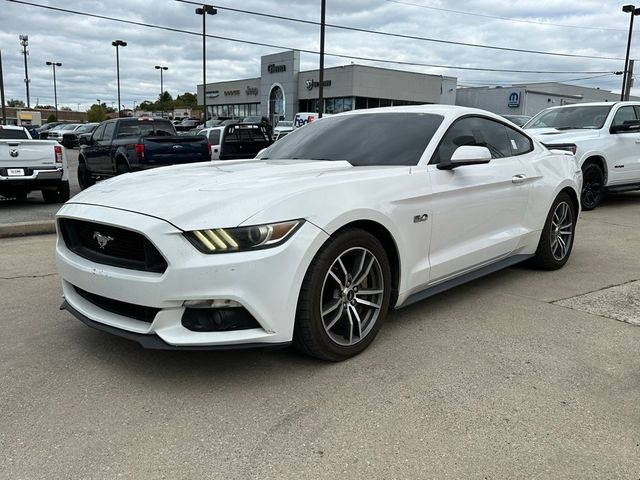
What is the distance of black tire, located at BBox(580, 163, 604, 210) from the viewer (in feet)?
31.9

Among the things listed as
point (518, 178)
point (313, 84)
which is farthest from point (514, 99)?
point (518, 178)

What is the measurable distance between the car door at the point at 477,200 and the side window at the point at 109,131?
10.2m

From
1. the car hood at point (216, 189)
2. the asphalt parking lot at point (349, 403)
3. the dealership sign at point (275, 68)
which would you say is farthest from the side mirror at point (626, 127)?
the dealership sign at point (275, 68)

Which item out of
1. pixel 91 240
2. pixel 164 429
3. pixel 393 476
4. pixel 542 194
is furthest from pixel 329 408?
pixel 542 194

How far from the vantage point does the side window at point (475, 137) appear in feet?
13.7

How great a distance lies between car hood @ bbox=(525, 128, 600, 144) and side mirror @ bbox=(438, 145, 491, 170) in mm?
6197

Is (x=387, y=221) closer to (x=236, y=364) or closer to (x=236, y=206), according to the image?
(x=236, y=206)

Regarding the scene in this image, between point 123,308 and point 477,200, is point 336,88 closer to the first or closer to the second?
point 477,200

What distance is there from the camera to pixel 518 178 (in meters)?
4.75

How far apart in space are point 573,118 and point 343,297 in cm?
881

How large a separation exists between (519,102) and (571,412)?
51.1 m

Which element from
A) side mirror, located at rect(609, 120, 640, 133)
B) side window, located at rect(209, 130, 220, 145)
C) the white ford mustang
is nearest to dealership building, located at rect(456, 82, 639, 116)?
side window, located at rect(209, 130, 220, 145)

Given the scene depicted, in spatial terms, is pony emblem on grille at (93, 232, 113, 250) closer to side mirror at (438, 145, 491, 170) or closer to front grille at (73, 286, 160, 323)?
front grille at (73, 286, 160, 323)

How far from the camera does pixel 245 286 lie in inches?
112
